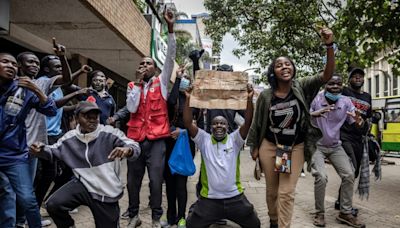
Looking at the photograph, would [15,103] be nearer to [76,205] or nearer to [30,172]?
[30,172]

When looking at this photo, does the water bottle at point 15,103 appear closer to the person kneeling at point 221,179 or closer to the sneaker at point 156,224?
the person kneeling at point 221,179

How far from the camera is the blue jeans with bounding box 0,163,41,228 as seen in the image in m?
3.38

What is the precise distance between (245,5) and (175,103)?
39.3 feet

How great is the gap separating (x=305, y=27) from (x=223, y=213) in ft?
31.6

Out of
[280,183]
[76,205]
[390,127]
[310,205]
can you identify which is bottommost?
[310,205]

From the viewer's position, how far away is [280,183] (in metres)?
3.97

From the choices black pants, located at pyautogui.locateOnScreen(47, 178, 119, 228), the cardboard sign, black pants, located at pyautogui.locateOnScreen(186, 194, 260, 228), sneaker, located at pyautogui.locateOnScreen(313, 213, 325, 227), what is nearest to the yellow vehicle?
sneaker, located at pyautogui.locateOnScreen(313, 213, 325, 227)

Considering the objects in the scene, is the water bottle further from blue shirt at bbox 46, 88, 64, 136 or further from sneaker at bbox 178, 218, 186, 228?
sneaker at bbox 178, 218, 186, 228

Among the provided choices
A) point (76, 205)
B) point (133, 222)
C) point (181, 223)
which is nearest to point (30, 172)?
point (76, 205)

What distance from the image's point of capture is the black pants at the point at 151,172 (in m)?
4.22

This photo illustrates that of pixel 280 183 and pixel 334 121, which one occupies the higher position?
pixel 334 121

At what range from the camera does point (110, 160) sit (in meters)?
3.54

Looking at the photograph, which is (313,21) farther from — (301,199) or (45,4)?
(45,4)

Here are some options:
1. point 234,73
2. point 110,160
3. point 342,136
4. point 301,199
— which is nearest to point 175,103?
point 234,73
